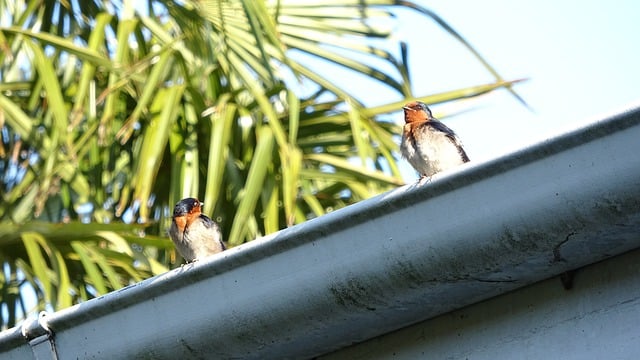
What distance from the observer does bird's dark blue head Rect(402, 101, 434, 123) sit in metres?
4.03

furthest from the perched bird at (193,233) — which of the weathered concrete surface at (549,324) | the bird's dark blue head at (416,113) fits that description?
the weathered concrete surface at (549,324)

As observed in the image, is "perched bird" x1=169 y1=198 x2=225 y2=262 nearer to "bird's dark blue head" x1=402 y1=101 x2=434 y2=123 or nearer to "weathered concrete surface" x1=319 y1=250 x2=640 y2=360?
"bird's dark blue head" x1=402 y1=101 x2=434 y2=123

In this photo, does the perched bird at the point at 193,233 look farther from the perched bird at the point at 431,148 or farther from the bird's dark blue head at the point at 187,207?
the perched bird at the point at 431,148

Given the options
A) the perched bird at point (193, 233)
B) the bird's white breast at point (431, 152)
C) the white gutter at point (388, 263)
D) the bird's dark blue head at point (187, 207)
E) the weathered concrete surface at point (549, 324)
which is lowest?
the weathered concrete surface at point (549, 324)

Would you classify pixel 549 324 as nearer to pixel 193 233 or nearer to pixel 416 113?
pixel 416 113

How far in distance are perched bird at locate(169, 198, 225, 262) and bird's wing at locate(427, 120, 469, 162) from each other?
878 mm

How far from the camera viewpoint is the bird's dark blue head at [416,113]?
13.2 ft

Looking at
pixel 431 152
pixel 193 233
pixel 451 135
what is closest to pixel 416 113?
pixel 451 135

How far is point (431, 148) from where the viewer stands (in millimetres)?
3508

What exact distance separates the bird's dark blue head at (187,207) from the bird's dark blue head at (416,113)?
0.84m

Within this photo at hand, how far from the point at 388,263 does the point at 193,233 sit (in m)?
2.28

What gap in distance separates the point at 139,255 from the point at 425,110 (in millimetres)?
1099

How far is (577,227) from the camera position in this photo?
71.0 inches

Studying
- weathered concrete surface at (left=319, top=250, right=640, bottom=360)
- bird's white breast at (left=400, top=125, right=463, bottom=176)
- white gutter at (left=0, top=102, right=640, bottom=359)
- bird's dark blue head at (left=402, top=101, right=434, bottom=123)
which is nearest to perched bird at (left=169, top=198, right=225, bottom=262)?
bird's dark blue head at (left=402, top=101, right=434, bottom=123)
